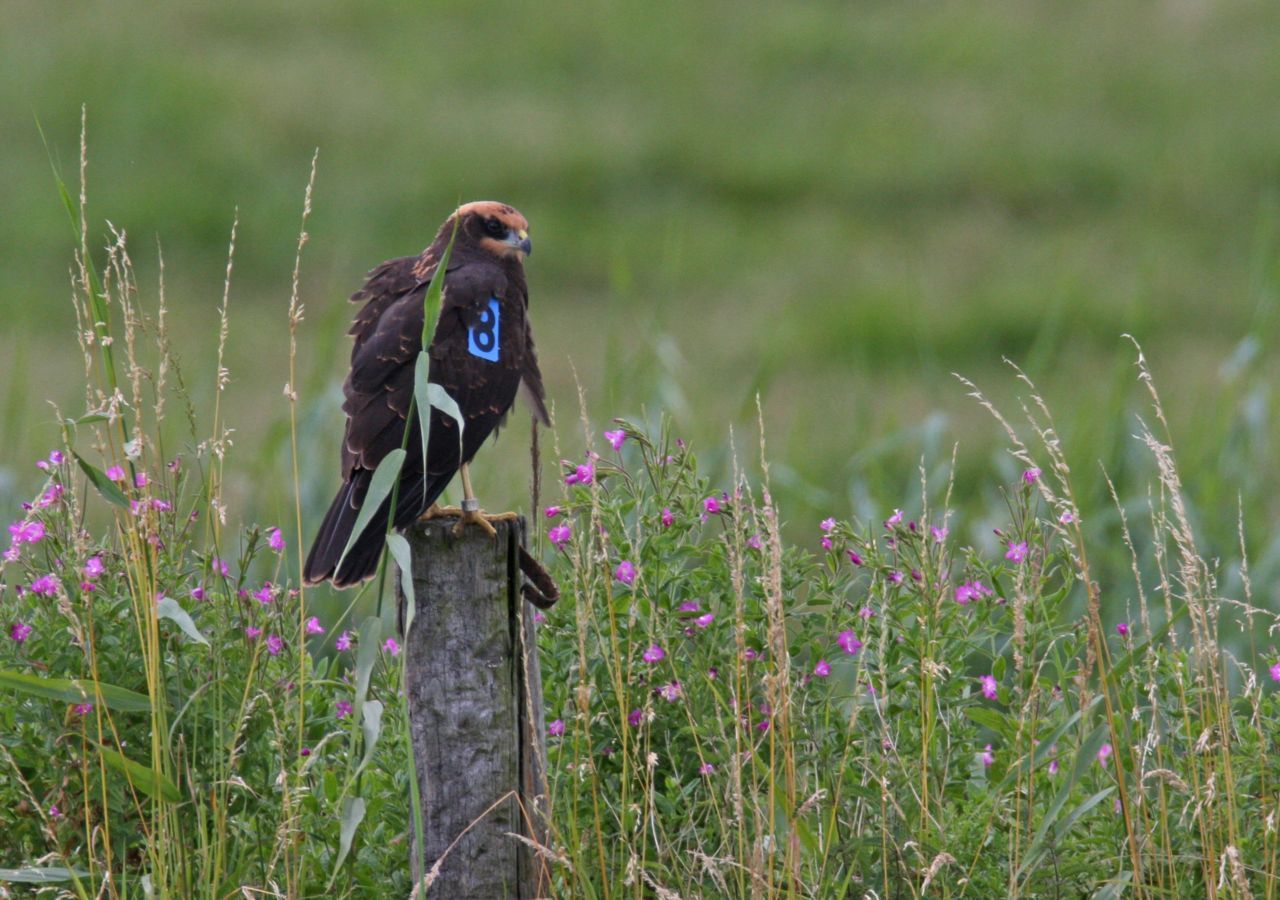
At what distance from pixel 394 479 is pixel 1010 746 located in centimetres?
127

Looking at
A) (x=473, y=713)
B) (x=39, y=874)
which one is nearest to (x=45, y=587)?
(x=39, y=874)

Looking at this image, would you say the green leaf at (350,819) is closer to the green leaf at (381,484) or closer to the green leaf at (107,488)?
the green leaf at (381,484)

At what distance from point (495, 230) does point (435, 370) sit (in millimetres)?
548

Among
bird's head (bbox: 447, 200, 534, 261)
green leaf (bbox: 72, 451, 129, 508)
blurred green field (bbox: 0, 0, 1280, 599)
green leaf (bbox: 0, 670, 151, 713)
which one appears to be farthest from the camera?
blurred green field (bbox: 0, 0, 1280, 599)

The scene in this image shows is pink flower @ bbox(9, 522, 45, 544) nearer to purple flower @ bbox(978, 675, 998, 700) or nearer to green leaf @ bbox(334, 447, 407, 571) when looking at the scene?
green leaf @ bbox(334, 447, 407, 571)

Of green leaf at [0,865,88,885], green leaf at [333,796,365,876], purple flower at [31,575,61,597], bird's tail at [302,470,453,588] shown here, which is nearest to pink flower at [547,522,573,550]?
bird's tail at [302,470,453,588]

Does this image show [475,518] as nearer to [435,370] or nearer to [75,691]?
[435,370]

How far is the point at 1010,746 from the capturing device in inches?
127

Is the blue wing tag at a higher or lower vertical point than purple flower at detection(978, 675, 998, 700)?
higher

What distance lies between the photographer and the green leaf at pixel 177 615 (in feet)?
9.25

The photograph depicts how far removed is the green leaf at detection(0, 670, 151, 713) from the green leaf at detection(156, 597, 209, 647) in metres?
0.14

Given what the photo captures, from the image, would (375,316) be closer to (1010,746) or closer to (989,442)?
(1010,746)

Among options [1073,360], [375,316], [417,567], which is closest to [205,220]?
[1073,360]

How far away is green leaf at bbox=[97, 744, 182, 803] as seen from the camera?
2826 mm
